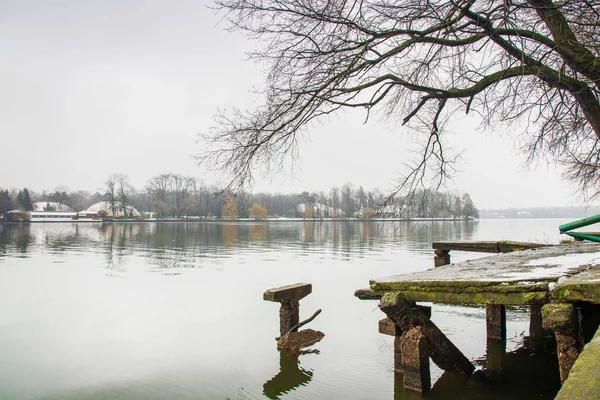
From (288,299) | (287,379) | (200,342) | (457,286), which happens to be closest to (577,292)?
(457,286)

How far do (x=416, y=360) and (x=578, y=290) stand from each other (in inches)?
88.5

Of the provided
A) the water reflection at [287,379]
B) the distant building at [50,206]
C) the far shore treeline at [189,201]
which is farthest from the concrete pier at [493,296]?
the distant building at [50,206]

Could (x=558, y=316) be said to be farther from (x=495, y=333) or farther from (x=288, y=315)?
(x=288, y=315)

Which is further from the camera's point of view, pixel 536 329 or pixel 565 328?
pixel 536 329

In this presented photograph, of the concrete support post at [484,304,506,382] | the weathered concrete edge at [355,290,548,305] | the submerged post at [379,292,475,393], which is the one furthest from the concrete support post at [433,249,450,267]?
the weathered concrete edge at [355,290,548,305]

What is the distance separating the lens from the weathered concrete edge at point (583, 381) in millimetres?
2244

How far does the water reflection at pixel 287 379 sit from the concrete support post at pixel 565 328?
166 inches

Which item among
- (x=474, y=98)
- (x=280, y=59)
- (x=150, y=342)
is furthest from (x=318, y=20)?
(x=150, y=342)

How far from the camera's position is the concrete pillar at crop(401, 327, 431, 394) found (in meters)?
5.77

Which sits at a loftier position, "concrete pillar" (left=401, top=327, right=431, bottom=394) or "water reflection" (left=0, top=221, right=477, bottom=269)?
"concrete pillar" (left=401, top=327, right=431, bottom=394)

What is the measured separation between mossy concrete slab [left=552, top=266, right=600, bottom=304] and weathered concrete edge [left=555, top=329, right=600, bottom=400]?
1682 millimetres

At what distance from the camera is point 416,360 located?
5891mm

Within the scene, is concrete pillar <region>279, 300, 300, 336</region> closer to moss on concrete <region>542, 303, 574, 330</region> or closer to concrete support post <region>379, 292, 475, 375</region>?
concrete support post <region>379, 292, 475, 375</region>

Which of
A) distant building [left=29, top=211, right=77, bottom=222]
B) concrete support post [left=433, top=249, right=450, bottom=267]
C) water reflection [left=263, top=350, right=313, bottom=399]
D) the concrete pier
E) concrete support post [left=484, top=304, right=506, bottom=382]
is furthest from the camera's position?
distant building [left=29, top=211, right=77, bottom=222]
